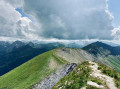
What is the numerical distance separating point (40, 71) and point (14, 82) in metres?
21.1

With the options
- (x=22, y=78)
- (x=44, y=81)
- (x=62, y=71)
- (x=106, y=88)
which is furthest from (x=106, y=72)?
(x=22, y=78)

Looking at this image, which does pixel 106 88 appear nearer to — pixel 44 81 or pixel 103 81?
pixel 103 81

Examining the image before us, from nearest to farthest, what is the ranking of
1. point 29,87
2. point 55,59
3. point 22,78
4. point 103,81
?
point 103,81 < point 29,87 < point 22,78 < point 55,59

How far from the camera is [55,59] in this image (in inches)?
3797

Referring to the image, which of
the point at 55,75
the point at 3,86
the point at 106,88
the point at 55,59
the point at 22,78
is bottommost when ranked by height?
the point at 3,86

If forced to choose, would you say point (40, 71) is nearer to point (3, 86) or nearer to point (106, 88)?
point (3, 86)

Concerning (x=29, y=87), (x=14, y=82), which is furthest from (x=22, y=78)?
(x=29, y=87)

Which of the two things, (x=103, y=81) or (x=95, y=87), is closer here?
(x=95, y=87)

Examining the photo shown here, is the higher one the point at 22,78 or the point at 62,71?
the point at 62,71

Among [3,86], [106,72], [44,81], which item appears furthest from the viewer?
[3,86]

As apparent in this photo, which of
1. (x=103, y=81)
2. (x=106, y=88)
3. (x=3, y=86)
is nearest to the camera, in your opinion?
(x=106, y=88)

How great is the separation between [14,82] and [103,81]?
72.8 m

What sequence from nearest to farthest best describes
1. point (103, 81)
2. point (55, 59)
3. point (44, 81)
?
point (103, 81)
point (44, 81)
point (55, 59)

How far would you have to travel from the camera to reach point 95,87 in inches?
664
